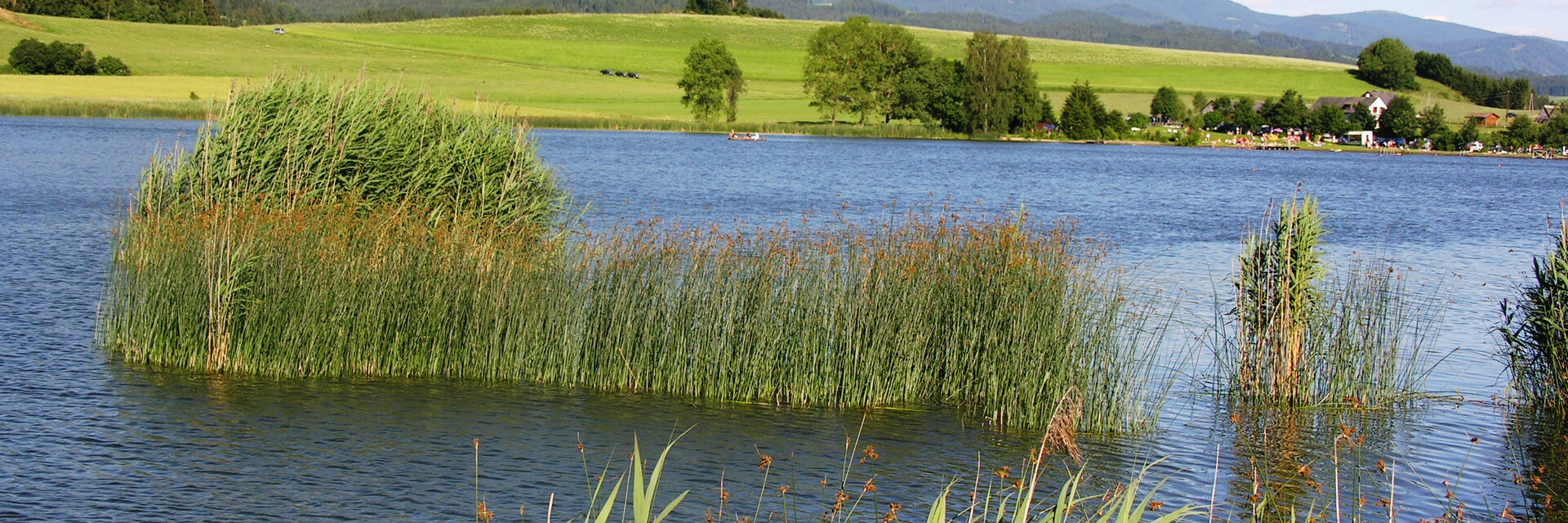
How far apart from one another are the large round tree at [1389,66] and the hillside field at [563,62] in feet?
8.27

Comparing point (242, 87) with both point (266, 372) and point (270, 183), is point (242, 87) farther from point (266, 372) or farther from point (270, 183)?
point (266, 372)

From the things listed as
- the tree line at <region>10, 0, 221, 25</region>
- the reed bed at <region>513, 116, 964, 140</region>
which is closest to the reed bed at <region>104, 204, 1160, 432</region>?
the reed bed at <region>513, 116, 964, 140</region>

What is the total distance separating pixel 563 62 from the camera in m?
113

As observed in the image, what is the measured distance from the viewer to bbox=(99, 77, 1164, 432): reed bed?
38.2 ft

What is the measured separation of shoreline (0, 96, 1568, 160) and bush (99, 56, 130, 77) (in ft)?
62.4

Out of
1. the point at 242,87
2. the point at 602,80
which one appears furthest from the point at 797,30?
the point at 242,87

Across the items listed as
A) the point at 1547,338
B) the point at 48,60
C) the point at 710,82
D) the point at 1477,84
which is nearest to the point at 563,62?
the point at 710,82

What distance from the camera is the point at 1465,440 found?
11.6m

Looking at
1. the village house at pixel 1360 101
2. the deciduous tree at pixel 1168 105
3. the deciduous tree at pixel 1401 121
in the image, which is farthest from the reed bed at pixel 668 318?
the village house at pixel 1360 101

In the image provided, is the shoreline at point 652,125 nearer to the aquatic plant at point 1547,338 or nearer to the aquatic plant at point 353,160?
the aquatic plant at point 353,160

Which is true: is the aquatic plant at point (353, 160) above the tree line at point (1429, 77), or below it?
below

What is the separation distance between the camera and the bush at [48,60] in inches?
3184

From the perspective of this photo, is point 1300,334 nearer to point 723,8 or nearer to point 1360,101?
point 1360,101

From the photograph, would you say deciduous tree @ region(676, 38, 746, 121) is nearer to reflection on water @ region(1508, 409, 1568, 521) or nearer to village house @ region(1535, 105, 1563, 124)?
village house @ region(1535, 105, 1563, 124)
